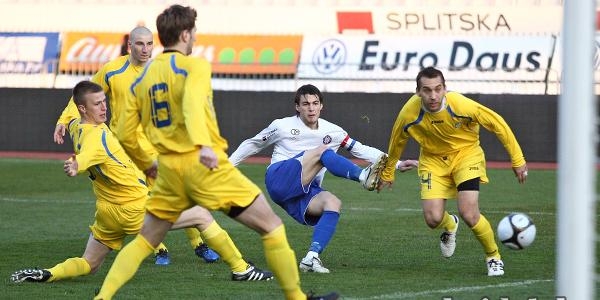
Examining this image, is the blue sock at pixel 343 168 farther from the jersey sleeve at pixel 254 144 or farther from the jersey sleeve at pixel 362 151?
the jersey sleeve at pixel 254 144

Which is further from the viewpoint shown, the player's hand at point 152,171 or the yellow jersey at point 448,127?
the yellow jersey at point 448,127

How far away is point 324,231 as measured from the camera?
9.04 m

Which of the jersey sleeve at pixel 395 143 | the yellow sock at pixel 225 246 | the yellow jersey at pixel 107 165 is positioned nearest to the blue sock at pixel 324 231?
the jersey sleeve at pixel 395 143

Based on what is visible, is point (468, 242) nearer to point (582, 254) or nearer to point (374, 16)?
point (582, 254)

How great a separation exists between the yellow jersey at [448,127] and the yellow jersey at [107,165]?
1.92 m

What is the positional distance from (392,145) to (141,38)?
7.34ft

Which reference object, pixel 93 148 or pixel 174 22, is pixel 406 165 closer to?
pixel 93 148

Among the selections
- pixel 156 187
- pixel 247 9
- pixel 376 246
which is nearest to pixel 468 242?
pixel 376 246

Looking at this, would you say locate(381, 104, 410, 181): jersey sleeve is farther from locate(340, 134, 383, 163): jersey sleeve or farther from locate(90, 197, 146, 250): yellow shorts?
locate(90, 197, 146, 250): yellow shorts

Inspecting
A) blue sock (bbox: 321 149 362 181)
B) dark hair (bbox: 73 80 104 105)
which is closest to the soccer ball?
blue sock (bbox: 321 149 362 181)

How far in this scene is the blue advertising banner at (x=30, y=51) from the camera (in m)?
25.4

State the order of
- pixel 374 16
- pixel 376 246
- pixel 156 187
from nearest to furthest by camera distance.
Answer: pixel 156 187, pixel 376 246, pixel 374 16

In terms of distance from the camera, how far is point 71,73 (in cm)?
2553

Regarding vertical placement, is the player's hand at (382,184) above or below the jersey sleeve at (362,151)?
below
